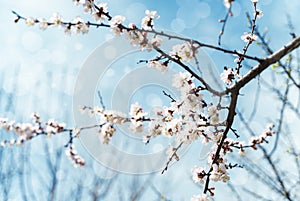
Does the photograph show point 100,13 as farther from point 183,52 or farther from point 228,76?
point 228,76

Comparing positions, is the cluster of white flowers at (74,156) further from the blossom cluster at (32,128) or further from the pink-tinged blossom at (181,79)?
the pink-tinged blossom at (181,79)

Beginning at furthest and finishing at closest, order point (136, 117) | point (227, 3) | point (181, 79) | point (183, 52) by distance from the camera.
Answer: point (136, 117) < point (181, 79) < point (183, 52) < point (227, 3)

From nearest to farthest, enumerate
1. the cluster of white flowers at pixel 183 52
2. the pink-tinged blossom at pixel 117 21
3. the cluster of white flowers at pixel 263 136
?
the cluster of white flowers at pixel 183 52
the pink-tinged blossom at pixel 117 21
the cluster of white flowers at pixel 263 136

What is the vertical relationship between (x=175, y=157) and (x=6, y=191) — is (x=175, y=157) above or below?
below

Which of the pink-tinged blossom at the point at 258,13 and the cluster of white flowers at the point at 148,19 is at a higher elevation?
the pink-tinged blossom at the point at 258,13

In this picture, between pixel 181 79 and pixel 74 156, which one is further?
pixel 74 156

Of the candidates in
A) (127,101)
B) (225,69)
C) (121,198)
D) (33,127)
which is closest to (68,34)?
(33,127)

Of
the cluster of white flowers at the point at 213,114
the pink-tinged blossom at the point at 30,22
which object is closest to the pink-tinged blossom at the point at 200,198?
the cluster of white flowers at the point at 213,114

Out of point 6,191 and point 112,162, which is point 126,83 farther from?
point 6,191

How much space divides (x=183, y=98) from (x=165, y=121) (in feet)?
0.92

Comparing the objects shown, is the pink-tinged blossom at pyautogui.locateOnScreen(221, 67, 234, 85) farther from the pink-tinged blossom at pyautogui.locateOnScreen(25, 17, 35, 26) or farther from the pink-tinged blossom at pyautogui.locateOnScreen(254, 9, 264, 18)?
the pink-tinged blossom at pyautogui.locateOnScreen(25, 17, 35, 26)

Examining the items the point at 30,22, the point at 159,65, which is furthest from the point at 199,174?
the point at 30,22

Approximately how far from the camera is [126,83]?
4684mm

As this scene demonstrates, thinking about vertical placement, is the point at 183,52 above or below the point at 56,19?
below
